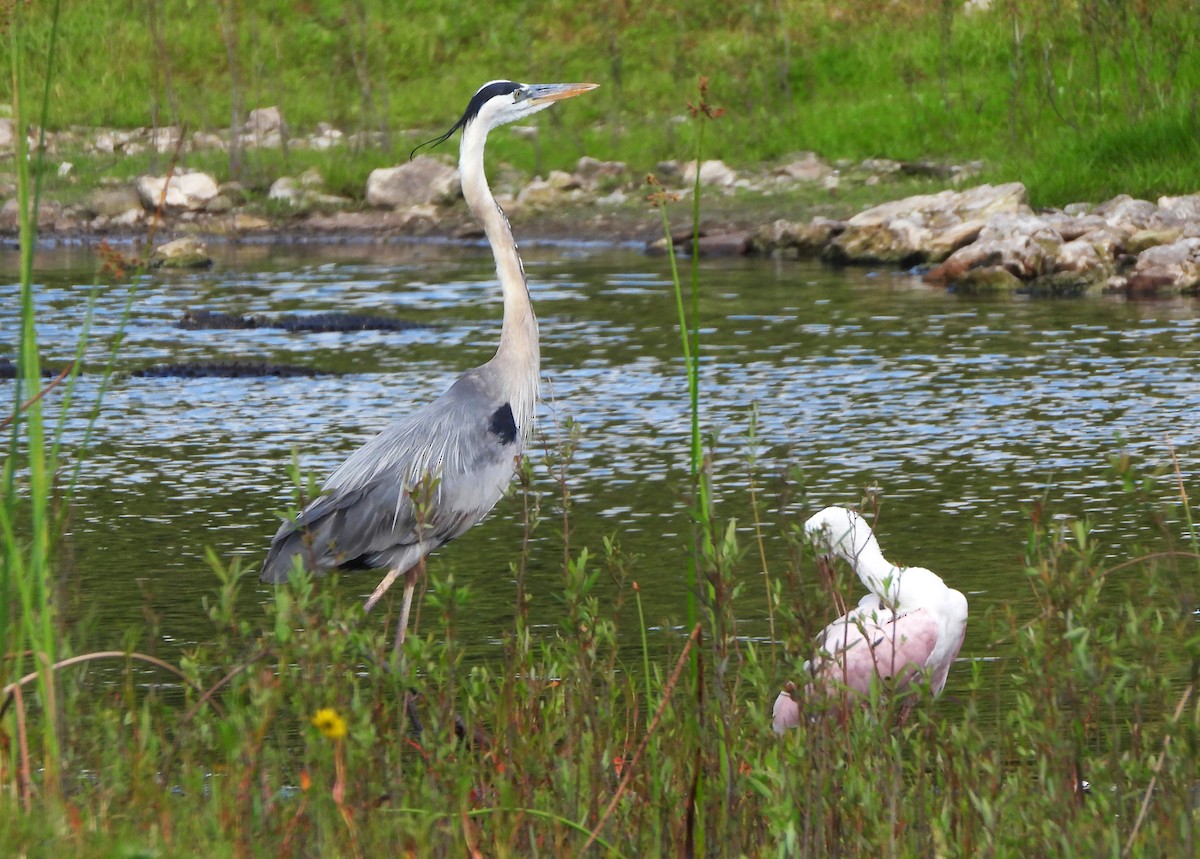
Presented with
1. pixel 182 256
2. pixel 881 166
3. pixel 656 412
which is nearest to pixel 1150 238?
pixel 881 166

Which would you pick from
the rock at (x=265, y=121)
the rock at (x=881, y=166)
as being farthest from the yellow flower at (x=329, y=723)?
the rock at (x=265, y=121)

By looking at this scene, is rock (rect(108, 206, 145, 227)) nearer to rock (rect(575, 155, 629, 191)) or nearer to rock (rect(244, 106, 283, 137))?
rock (rect(244, 106, 283, 137))

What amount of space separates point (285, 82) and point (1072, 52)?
42.8 feet

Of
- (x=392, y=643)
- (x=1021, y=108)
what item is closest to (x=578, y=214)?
(x=1021, y=108)

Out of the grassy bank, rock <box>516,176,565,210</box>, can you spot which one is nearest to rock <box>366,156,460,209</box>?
the grassy bank

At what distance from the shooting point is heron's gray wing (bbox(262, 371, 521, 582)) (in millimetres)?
6090

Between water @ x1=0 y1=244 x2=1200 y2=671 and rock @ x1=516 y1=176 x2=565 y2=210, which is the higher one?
rock @ x1=516 y1=176 x2=565 y2=210

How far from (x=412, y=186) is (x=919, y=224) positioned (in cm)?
762

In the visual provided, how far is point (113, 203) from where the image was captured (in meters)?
24.0

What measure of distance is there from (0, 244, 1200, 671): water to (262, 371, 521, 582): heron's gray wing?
1.14 feet

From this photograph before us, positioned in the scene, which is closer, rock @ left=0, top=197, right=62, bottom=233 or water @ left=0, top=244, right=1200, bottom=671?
water @ left=0, top=244, right=1200, bottom=671

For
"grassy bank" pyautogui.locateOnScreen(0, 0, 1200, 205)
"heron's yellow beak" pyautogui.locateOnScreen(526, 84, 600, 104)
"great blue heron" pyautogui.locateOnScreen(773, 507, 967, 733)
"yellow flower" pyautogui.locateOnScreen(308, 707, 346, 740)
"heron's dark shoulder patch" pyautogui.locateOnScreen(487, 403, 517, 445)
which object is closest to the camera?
"yellow flower" pyautogui.locateOnScreen(308, 707, 346, 740)

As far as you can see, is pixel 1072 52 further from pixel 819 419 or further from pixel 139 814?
pixel 139 814

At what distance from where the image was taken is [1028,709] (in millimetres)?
3746
